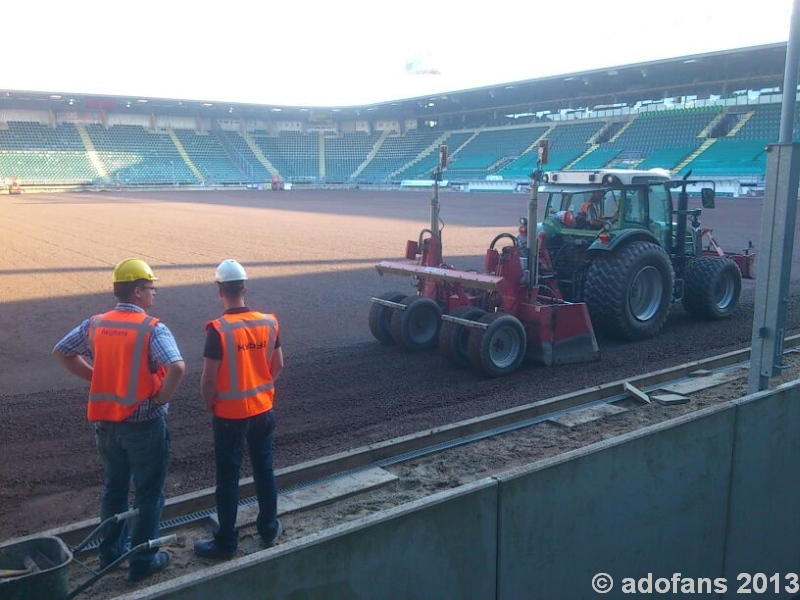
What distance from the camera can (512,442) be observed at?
586 cm

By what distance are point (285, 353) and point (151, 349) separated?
5237mm

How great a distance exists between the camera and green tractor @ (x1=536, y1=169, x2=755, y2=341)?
8578mm

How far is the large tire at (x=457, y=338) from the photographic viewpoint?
777 cm

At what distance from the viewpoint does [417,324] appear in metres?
8.73

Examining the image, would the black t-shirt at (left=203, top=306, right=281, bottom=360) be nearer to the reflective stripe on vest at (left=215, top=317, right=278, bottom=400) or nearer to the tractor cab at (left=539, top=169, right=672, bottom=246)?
the reflective stripe on vest at (left=215, top=317, right=278, bottom=400)

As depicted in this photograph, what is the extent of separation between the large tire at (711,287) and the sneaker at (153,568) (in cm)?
848

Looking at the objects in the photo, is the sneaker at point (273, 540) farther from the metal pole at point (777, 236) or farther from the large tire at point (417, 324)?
the large tire at point (417, 324)

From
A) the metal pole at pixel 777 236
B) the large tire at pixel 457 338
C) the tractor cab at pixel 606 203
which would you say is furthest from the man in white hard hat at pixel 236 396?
the tractor cab at pixel 606 203

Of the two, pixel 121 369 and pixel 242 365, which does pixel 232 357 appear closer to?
pixel 242 365

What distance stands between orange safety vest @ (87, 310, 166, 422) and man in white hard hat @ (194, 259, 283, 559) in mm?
318

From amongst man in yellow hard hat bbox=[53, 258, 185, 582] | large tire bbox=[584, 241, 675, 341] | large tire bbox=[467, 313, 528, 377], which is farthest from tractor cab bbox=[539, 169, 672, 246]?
man in yellow hard hat bbox=[53, 258, 185, 582]

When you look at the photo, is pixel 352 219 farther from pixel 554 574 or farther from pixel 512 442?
pixel 554 574

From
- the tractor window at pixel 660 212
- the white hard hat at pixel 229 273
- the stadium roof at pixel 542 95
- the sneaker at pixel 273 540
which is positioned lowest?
the sneaker at pixel 273 540

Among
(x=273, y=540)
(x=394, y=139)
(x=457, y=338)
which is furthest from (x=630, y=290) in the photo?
(x=394, y=139)
